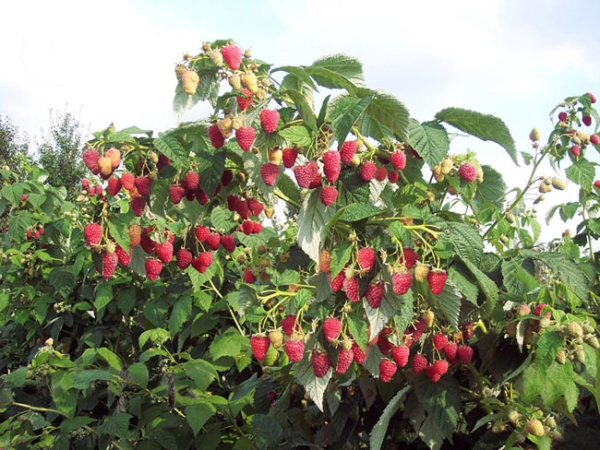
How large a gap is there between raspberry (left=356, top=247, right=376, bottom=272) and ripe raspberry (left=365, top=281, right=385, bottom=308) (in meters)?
0.04

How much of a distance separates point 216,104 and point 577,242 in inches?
83.6

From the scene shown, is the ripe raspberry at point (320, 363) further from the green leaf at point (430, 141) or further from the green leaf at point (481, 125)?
the green leaf at point (481, 125)

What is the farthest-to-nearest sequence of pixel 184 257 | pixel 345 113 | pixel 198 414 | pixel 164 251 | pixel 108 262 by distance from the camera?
pixel 198 414
pixel 184 257
pixel 164 251
pixel 108 262
pixel 345 113

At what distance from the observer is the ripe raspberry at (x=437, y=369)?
179 centimetres

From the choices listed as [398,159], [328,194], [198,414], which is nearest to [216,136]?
[328,194]

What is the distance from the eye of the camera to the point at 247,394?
2.65 meters

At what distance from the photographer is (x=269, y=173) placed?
166cm

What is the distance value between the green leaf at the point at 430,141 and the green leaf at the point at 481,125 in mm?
41

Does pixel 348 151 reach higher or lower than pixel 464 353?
higher

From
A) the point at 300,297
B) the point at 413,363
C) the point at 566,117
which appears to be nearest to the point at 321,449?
the point at 413,363

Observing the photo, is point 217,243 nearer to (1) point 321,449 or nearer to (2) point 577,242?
(1) point 321,449

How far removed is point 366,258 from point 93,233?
83 centimetres

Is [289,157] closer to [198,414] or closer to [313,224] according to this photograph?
[313,224]

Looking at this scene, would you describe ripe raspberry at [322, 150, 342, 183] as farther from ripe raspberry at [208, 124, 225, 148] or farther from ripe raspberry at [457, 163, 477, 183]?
ripe raspberry at [457, 163, 477, 183]
